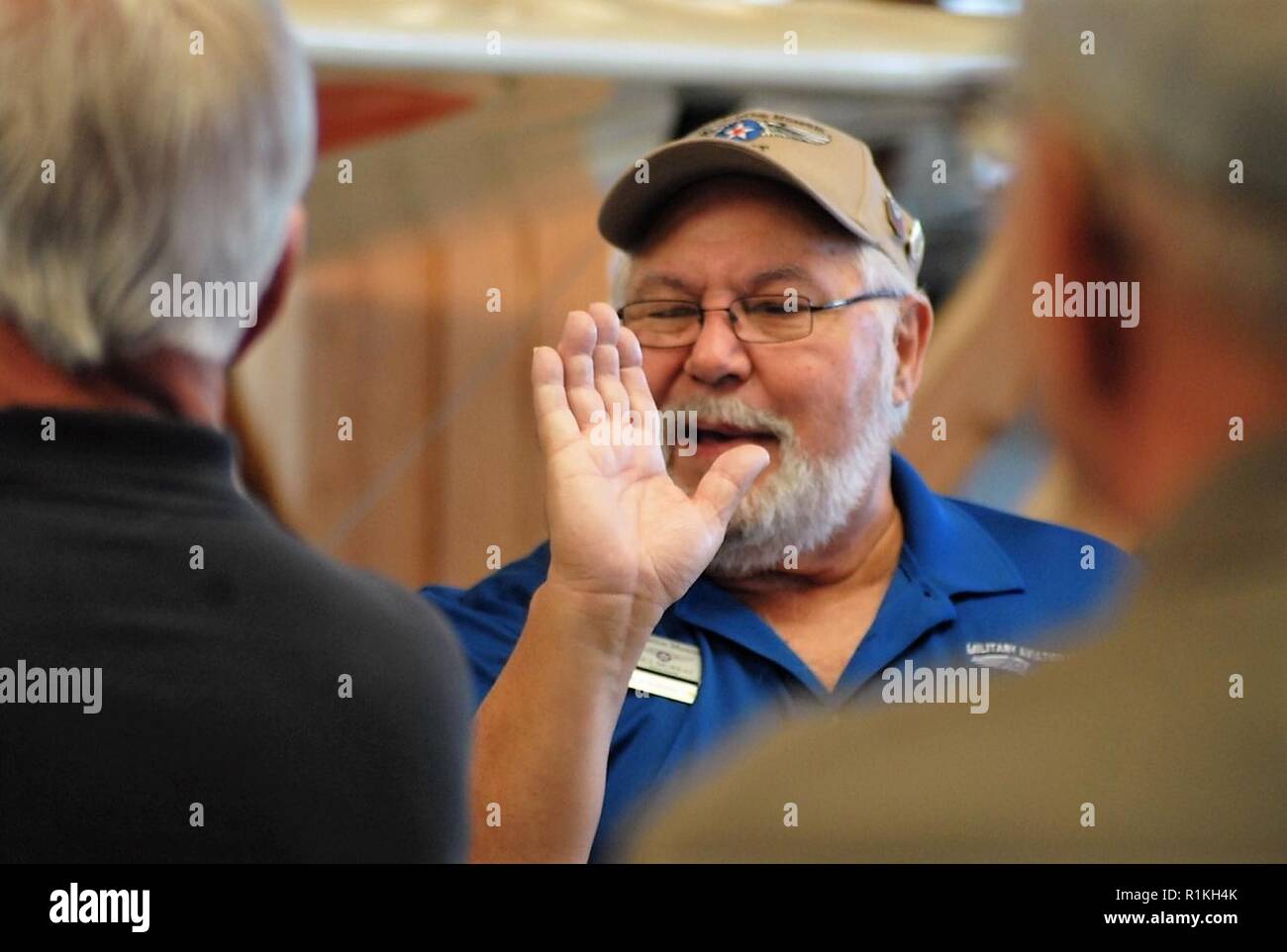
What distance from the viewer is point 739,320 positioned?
1691 millimetres

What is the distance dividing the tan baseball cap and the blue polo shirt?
1.10ft

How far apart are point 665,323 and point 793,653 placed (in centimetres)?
36

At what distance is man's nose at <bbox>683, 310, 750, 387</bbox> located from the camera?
1.66 metres

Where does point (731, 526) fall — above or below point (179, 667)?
above

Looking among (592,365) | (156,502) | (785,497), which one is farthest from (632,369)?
(156,502)

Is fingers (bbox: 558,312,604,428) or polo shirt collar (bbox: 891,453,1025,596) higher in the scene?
fingers (bbox: 558,312,604,428)

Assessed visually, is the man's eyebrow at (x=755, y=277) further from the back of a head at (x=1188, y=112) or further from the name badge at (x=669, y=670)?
the back of a head at (x=1188, y=112)

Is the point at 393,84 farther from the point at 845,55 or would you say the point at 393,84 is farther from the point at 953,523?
the point at 953,523

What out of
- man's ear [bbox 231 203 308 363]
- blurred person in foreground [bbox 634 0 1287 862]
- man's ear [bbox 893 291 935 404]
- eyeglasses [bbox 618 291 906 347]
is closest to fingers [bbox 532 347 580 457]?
eyeglasses [bbox 618 291 906 347]

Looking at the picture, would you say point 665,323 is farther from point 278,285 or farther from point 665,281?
point 278,285

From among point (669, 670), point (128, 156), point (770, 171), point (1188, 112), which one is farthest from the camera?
point (770, 171)

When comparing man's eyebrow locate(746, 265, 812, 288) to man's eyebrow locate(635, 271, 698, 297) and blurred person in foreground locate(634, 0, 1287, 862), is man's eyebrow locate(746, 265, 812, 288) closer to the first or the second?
man's eyebrow locate(635, 271, 698, 297)

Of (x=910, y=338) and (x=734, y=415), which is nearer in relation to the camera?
(x=734, y=415)
